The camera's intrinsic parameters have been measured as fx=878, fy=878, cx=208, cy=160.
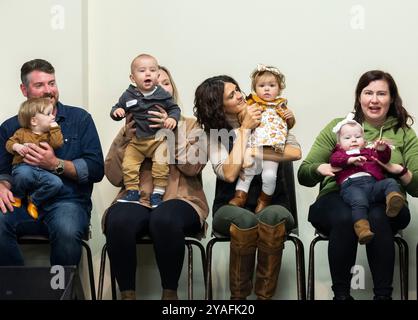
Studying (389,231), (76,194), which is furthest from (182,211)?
(389,231)

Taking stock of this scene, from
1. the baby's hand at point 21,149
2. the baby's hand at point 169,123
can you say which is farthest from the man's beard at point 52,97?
the baby's hand at point 169,123

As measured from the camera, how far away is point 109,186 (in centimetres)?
517

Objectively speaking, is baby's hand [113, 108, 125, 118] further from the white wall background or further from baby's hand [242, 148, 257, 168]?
the white wall background

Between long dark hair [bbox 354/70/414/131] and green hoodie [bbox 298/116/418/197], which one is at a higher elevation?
long dark hair [bbox 354/70/414/131]

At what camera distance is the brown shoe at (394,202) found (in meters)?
3.87

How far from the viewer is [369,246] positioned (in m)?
3.96

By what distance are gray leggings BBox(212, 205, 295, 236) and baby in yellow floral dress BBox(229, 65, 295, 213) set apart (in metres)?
0.11

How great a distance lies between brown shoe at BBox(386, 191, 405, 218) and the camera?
3869 mm

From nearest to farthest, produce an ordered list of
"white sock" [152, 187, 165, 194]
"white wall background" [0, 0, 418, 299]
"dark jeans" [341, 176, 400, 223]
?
"dark jeans" [341, 176, 400, 223] < "white sock" [152, 187, 165, 194] < "white wall background" [0, 0, 418, 299]

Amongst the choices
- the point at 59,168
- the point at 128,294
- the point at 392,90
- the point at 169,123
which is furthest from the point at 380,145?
the point at 59,168

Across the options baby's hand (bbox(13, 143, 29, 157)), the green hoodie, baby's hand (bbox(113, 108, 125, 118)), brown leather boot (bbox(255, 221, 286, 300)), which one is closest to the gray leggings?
brown leather boot (bbox(255, 221, 286, 300))

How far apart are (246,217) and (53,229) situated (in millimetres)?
930

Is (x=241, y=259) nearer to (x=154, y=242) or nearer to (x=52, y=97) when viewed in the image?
(x=154, y=242)

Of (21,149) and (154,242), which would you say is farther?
(21,149)
